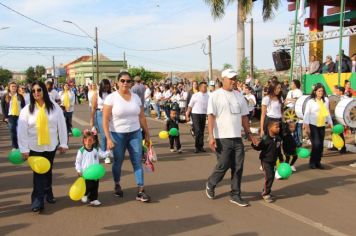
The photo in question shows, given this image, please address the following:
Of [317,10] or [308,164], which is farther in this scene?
[317,10]

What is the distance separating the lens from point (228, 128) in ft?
19.4

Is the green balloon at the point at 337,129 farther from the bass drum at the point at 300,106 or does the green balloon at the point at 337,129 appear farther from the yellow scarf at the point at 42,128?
the yellow scarf at the point at 42,128

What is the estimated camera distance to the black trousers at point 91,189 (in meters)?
5.95

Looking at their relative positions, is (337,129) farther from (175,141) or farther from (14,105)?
(14,105)

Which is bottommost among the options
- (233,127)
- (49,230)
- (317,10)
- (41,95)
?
(49,230)

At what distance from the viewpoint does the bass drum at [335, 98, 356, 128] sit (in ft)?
30.4

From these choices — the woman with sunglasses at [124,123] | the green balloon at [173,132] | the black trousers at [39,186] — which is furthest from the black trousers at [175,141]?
the black trousers at [39,186]

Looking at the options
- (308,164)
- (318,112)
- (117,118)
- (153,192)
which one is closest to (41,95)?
(117,118)

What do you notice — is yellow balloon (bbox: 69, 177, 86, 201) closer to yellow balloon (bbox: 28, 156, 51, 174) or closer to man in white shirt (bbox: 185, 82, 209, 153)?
yellow balloon (bbox: 28, 156, 51, 174)

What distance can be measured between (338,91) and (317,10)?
13.3 m

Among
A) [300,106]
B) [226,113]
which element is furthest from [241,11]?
[226,113]

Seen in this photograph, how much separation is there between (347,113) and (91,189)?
5.99 metres

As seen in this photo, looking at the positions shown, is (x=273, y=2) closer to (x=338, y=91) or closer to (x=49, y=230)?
(x=338, y=91)

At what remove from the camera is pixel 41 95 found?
5.61 metres
